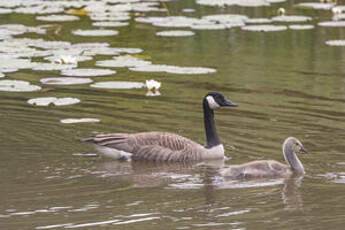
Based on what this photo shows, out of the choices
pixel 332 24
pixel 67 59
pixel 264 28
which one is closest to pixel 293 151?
pixel 67 59

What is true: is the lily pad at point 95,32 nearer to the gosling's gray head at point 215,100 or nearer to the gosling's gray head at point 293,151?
the gosling's gray head at point 215,100

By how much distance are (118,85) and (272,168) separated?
15.3ft

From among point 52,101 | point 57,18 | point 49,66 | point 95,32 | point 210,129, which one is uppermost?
point 57,18

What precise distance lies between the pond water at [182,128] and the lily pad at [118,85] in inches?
4.5

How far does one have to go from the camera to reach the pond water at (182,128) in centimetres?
859

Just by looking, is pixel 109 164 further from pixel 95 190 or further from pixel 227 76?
pixel 227 76

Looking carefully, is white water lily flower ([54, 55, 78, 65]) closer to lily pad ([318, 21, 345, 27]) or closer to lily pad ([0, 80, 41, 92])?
lily pad ([0, 80, 41, 92])

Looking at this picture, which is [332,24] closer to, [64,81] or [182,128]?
[64,81]

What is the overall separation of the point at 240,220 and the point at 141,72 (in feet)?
25.8

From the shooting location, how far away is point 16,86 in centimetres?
1405

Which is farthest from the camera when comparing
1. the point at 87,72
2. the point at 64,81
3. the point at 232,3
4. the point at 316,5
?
the point at 316,5

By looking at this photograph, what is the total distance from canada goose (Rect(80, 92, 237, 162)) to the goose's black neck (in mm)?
14

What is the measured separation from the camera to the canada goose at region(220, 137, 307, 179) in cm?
1006

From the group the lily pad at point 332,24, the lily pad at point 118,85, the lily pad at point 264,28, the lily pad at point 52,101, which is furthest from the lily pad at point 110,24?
the lily pad at point 52,101
